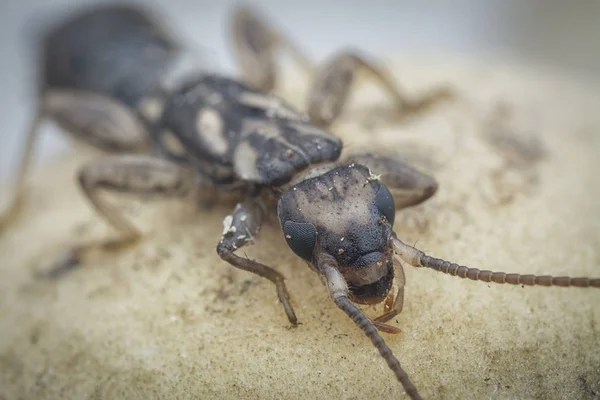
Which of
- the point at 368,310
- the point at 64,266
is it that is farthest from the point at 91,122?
the point at 368,310

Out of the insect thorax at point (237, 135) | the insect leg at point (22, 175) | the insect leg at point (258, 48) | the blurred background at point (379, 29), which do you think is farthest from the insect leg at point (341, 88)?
the blurred background at point (379, 29)

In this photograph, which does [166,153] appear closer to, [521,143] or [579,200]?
[521,143]

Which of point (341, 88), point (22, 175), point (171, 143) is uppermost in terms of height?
point (341, 88)

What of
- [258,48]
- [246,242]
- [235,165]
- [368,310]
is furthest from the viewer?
[258,48]

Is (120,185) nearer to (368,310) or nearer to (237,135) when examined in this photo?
(237,135)

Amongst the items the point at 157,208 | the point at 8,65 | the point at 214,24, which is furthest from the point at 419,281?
the point at 8,65

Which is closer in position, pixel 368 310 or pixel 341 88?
pixel 368 310

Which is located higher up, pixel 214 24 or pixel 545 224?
pixel 545 224
